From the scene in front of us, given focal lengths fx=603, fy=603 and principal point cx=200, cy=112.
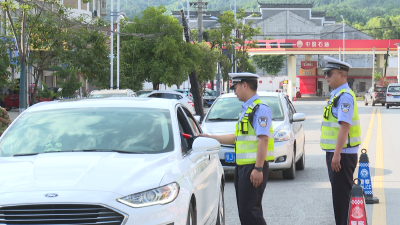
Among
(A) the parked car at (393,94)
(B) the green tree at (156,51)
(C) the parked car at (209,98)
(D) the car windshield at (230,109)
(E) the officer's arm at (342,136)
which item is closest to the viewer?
(E) the officer's arm at (342,136)

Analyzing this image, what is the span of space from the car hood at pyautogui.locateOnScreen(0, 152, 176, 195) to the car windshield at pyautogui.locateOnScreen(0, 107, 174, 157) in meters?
0.25

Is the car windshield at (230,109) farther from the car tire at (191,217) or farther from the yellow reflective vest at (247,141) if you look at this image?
the car tire at (191,217)

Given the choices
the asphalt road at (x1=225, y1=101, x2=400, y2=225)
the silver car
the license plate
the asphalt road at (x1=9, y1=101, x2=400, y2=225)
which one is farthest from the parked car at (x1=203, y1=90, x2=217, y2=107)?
the license plate

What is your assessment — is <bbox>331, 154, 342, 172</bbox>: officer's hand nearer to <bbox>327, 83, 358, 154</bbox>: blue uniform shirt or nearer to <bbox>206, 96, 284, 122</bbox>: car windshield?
<bbox>327, 83, 358, 154</bbox>: blue uniform shirt

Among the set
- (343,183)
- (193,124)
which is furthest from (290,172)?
(343,183)

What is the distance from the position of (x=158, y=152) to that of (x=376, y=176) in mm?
7311

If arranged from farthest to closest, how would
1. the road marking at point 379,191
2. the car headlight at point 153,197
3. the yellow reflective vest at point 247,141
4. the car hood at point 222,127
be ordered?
the car hood at point 222,127, the road marking at point 379,191, the yellow reflective vest at point 247,141, the car headlight at point 153,197

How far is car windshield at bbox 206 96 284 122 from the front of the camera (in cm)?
1180

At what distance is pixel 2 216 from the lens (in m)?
4.04

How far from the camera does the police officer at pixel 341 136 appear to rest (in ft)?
19.8

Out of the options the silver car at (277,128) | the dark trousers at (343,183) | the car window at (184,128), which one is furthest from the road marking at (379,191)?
the car window at (184,128)

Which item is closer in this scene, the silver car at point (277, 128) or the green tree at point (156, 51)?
the silver car at point (277, 128)

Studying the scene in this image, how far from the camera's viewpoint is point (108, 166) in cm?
456

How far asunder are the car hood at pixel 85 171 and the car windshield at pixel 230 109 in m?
6.80
